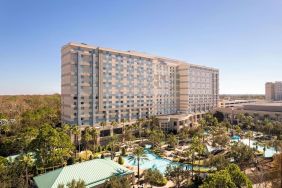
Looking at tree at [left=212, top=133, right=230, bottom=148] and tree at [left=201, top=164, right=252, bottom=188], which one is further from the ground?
tree at [left=201, top=164, right=252, bottom=188]

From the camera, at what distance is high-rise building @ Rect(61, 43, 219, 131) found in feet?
213

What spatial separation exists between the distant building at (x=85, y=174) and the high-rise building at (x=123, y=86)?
3313 cm

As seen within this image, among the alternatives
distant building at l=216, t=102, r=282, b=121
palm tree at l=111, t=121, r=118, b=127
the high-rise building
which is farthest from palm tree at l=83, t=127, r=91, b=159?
distant building at l=216, t=102, r=282, b=121

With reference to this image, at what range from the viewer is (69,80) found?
2510 inches

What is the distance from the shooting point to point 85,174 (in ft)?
103

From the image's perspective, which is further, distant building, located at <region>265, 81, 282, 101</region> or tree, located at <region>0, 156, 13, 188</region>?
distant building, located at <region>265, 81, 282, 101</region>

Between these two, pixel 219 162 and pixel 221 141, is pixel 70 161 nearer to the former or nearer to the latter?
pixel 219 162

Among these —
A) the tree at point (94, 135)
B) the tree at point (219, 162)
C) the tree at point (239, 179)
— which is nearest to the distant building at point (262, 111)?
the tree at point (219, 162)

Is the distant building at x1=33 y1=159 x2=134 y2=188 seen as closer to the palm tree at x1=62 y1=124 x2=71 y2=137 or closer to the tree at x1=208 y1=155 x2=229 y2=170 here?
the tree at x1=208 y1=155 x2=229 y2=170

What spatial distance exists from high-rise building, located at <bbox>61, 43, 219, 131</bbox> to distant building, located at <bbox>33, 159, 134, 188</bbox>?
33.1m

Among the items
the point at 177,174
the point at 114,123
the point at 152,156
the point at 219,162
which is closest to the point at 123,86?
the point at 114,123

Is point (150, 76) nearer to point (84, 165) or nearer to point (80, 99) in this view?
point (80, 99)

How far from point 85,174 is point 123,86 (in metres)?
48.3

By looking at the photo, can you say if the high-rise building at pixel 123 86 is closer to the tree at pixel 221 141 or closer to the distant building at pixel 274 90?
the tree at pixel 221 141
